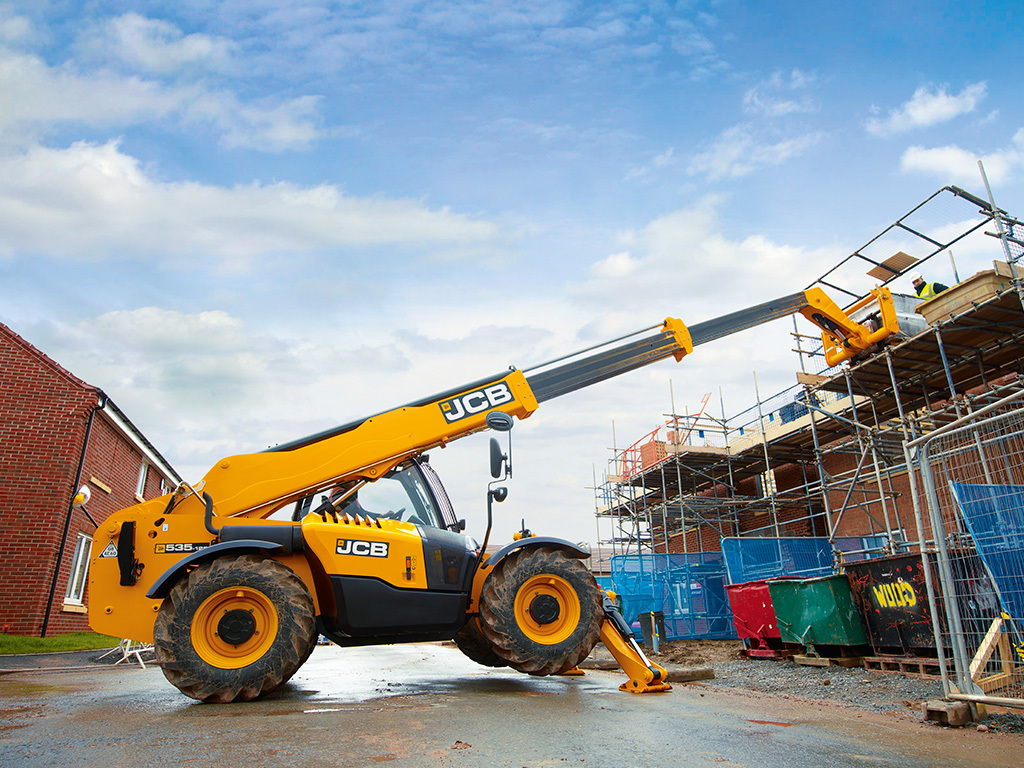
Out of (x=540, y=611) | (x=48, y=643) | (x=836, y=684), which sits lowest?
(x=836, y=684)

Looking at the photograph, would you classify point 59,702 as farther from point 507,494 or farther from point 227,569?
point 507,494

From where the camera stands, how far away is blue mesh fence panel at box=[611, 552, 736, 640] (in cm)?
1475

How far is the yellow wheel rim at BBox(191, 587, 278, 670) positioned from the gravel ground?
5.57m

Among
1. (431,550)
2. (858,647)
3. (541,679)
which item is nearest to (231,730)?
(431,550)

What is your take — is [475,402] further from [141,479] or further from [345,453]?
[141,479]

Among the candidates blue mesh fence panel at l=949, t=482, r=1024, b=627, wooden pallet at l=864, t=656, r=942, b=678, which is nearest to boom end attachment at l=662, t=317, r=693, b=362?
blue mesh fence panel at l=949, t=482, r=1024, b=627

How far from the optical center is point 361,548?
6.18 m

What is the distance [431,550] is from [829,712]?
156 inches

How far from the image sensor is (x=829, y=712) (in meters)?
5.94

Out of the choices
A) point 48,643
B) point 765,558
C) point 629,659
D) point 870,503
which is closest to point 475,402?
point 629,659

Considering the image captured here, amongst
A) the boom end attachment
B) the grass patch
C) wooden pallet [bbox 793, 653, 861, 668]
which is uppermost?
the boom end attachment

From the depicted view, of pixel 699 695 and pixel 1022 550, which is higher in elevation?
pixel 1022 550

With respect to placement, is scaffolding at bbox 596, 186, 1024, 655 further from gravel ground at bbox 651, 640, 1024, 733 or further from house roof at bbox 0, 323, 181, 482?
house roof at bbox 0, 323, 181, 482

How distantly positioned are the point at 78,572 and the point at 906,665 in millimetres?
16130
